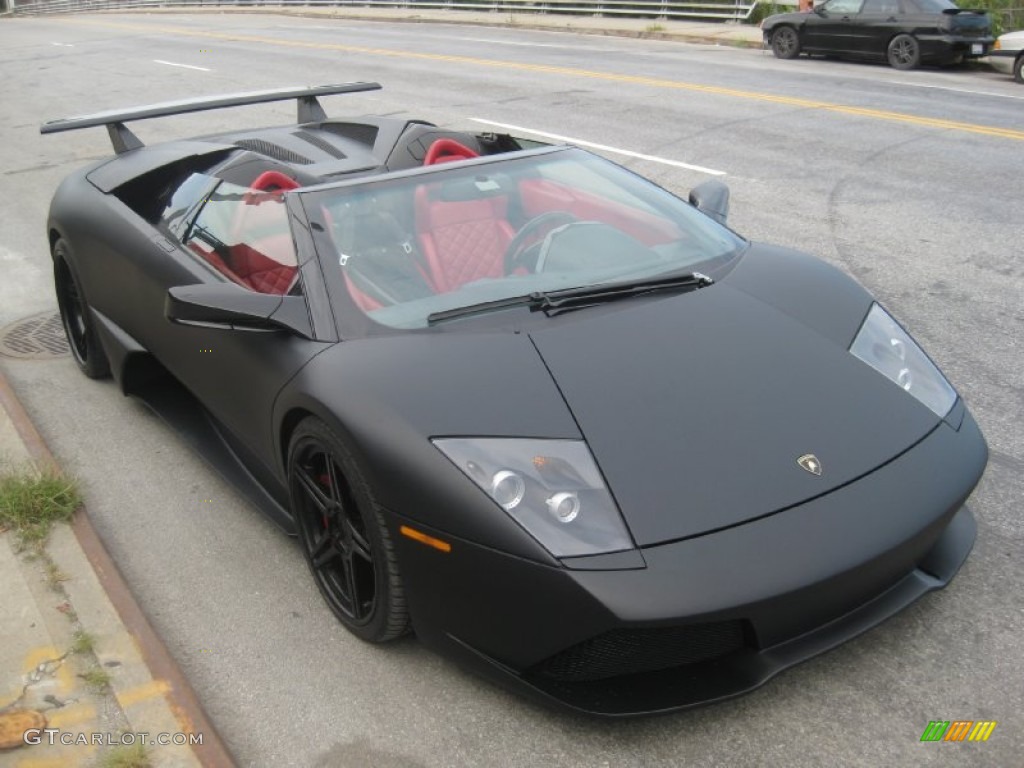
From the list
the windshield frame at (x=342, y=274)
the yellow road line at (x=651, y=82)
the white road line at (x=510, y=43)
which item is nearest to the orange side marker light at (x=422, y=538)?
the windshield frame at (x=342, y=274)

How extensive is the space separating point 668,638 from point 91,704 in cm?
161

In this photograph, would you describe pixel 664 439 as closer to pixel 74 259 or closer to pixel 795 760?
pixel 795 760

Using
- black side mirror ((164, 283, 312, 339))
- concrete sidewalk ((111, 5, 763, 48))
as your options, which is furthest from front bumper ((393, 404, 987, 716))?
concrete sidewalk ((111, 5, 763, 48))

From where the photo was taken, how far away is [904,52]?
17703 millimetres

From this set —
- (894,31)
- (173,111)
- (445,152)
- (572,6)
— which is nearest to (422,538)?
(445,152)

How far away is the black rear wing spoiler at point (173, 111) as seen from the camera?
5.20 m

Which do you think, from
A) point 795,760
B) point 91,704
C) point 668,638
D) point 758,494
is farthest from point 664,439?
point 91,704

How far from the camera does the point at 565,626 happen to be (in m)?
2.55

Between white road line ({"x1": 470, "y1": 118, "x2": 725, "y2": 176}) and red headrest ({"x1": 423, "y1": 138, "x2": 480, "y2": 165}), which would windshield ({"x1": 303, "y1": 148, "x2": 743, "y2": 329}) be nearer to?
red headrest ({"x1": 423, "y1": 138, "x2": 480, "y2": 165})

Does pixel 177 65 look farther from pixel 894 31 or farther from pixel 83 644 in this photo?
pixel 83 644

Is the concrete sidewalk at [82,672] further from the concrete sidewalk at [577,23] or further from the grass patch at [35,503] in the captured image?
the concrete sidewalk at [577,23]

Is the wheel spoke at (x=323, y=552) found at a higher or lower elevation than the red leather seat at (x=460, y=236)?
lower

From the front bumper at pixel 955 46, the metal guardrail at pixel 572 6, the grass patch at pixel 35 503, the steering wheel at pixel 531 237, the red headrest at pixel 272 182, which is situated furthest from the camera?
the metal guardrail at pixel 572 6

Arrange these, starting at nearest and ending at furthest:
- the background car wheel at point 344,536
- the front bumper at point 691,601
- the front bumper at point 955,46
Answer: the front bumper at point 691,601, the background car wheel at point 344,536, the front bumper at point 955,46
